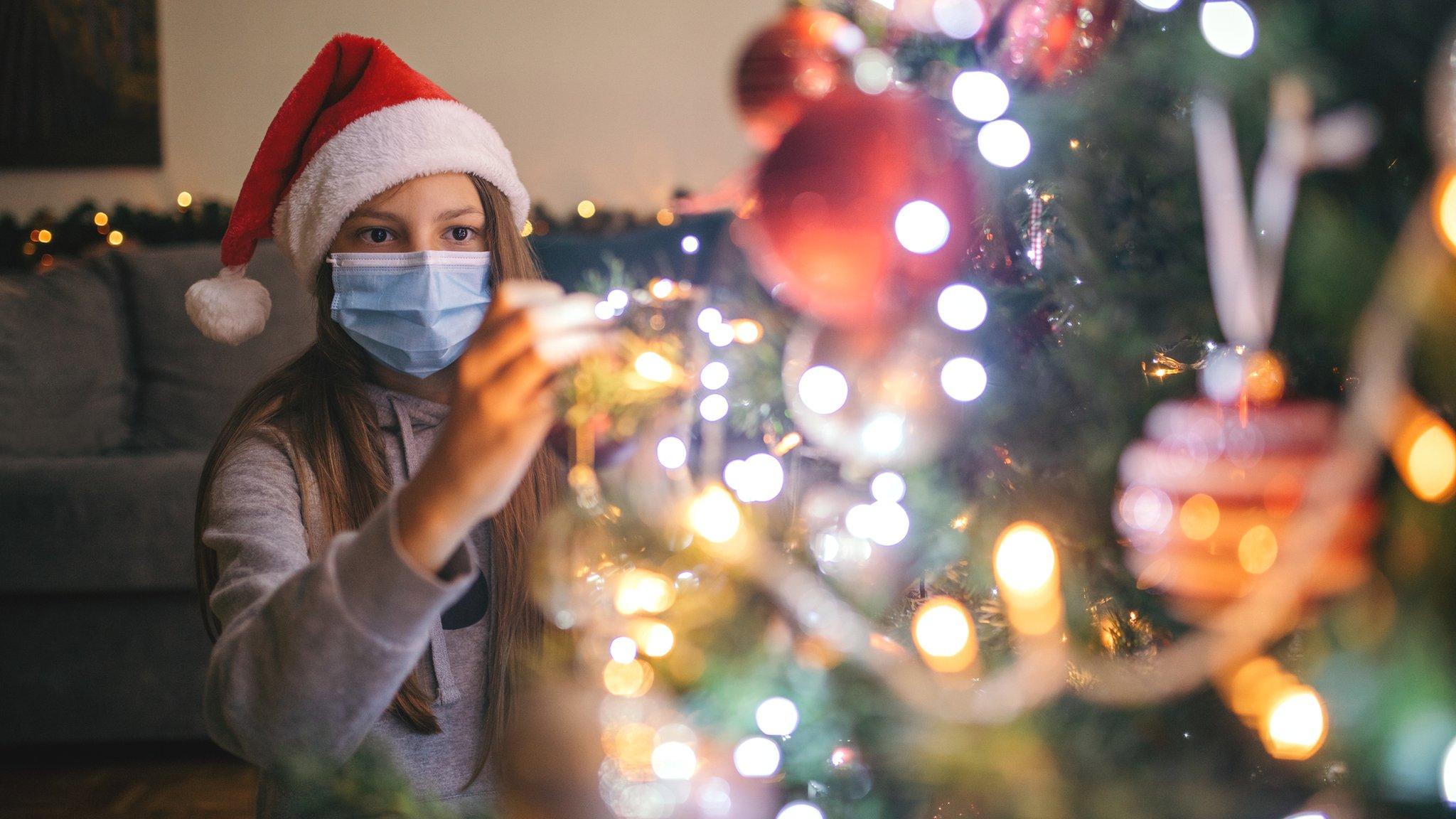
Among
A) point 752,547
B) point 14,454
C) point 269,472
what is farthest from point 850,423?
point 14,454

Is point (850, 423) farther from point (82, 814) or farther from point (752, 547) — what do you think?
point (82, 814)

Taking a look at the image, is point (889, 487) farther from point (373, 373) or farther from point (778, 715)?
point (373, 373)

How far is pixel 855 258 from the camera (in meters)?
0.39

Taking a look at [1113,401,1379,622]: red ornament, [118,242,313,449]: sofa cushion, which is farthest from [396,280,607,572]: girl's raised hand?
[118,242,313,449]: sofa cushion

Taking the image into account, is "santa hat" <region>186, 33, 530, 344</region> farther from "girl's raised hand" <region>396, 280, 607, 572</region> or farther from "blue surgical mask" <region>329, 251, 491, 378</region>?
"girl's raised hand" <region>396, 280, 607, 572</region>

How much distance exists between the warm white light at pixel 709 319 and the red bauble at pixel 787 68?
0.09m

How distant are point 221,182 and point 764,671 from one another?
278cm

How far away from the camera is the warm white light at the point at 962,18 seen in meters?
0.42

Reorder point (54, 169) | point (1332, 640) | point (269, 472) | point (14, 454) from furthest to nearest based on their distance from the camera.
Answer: point (54, 169) → point (14, 454) → point (269, 472) → point (1332, 640)

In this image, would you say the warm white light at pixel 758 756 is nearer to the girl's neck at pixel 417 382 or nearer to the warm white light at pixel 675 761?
the warm white light at pixel 675 761

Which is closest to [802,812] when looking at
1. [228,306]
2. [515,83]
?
[228,306]

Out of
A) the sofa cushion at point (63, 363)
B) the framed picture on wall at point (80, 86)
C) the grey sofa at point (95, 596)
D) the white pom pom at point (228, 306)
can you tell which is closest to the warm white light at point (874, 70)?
the white pom pom at point (228, 306)

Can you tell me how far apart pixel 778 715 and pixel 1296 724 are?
0.20 m

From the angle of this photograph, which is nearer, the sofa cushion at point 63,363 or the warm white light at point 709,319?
the warm white light at point 709,319
